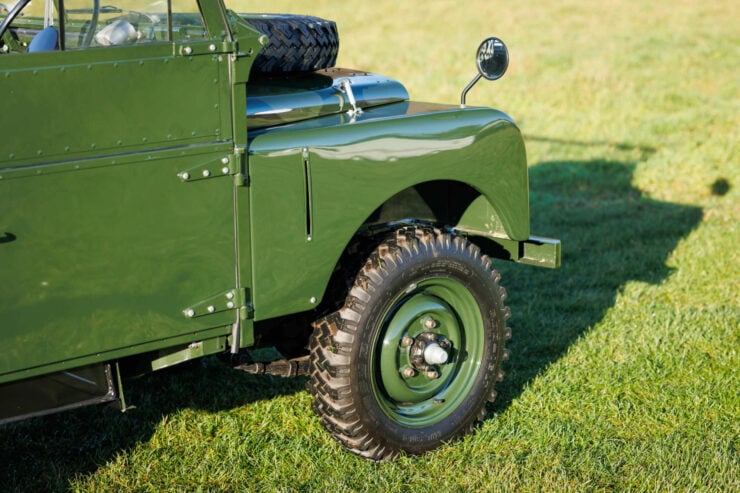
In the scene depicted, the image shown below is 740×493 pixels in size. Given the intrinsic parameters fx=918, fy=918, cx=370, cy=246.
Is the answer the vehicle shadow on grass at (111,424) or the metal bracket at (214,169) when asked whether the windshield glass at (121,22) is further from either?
the vehicle shadow on grass at (111,424)

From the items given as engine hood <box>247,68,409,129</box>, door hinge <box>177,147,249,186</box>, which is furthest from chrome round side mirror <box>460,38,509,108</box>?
door hinge <box>177,147,249,186</box>

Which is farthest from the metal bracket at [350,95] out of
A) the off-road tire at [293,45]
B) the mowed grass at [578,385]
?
the mowed grass at [578,385]

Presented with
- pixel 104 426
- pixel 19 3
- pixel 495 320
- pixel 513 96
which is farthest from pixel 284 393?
pixel 513 96

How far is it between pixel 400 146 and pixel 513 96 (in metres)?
8.53

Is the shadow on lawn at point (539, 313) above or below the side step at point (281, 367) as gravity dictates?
below

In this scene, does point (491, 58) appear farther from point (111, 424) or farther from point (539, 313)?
point (111, 424)

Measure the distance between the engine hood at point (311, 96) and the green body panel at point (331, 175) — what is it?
11 centimetres

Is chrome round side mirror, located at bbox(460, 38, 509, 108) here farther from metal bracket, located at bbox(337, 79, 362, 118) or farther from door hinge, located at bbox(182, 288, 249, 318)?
door hinge, located at bbox(182, 288, 249, 318)

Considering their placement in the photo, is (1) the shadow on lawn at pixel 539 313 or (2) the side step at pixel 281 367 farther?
(1) the shadow on lawn at pixel 539 313

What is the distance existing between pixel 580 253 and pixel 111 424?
13.4ft

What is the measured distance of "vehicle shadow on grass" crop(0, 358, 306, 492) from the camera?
3801 mm

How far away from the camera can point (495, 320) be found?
4.16 m

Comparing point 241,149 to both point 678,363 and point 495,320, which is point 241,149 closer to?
point 495,320

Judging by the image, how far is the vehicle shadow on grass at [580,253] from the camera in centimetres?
535
